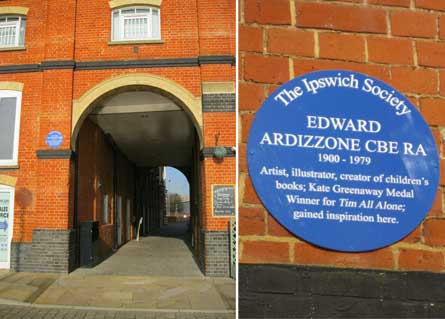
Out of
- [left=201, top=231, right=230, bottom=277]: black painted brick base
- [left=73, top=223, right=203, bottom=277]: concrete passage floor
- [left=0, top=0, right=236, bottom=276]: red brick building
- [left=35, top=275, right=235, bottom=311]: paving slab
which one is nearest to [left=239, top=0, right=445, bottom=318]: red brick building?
[left=35, top=275, right=235, bottom=311]: paving slab

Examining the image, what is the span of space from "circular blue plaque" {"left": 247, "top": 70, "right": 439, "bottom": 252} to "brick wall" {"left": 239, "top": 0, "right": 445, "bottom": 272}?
0.04 metres

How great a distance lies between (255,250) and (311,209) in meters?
0.23

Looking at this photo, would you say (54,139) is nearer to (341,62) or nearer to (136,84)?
(136,84)

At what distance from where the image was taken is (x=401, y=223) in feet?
4.38

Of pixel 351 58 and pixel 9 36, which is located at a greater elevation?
pixel 9 36

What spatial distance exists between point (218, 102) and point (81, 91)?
3859mm

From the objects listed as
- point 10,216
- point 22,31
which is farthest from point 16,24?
point 10,216

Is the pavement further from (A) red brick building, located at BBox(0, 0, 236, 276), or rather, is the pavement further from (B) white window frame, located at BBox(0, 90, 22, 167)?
(B) white window frame, located at BBox(0, 90, 22, 167)

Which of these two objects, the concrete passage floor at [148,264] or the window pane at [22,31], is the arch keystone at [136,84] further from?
the concrete passage floor at [148,264]

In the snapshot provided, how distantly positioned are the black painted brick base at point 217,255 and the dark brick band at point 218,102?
3338 millimetres

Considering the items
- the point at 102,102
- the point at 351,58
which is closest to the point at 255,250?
the point at 351,58

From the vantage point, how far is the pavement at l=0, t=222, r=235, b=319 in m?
6.95

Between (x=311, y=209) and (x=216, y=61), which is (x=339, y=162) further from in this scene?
(x=216, y=61)

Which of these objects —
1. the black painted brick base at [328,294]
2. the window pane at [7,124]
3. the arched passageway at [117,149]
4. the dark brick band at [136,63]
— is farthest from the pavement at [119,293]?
the black painted brick base at [328,294]
